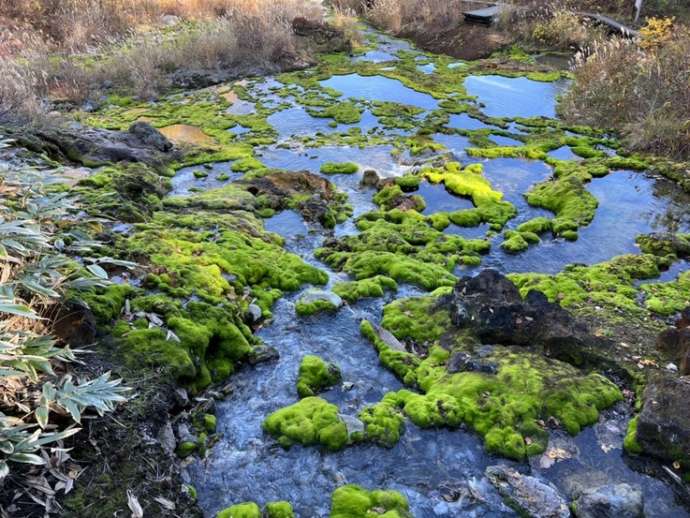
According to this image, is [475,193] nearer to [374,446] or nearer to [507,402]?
[507,402]

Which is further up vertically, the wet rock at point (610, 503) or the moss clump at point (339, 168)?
the wet rock at point (610, 503)

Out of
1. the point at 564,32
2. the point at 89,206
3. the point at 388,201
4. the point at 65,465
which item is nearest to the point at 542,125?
the point at 388,201

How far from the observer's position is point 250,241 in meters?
6.76

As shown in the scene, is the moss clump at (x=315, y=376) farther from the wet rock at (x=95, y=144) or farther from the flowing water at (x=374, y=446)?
the wet rock at (x=95, y=144)

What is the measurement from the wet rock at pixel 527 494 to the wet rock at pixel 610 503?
0.13 metres

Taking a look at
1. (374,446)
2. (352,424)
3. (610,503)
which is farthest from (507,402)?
(352,424)

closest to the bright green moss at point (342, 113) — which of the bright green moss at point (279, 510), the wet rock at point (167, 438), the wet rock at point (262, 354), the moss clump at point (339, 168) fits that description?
the moss clump at point (339, 168)

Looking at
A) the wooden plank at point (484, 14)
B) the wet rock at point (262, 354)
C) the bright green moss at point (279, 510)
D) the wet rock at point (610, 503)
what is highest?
the wooden plank at point (484, 14)

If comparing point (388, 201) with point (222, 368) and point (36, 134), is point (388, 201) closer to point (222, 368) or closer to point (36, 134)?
point (222, 368)

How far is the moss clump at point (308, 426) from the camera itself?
4.03 meters

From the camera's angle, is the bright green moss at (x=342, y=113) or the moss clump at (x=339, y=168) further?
the bright green moss at (x=342, y=113)

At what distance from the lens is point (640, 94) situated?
35.8ft

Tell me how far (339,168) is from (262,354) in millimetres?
5326

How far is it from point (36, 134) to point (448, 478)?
7820 mm
